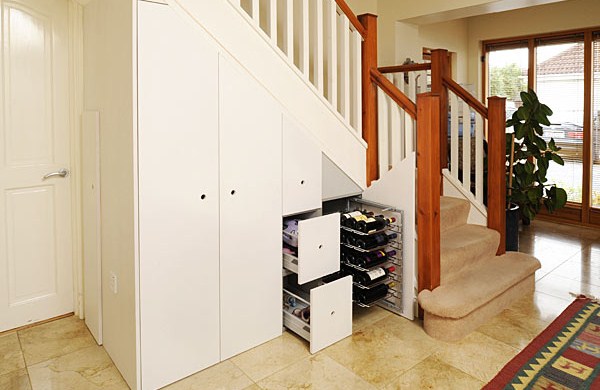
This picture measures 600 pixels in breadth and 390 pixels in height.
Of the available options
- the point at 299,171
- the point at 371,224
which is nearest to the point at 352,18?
the point at 299,171

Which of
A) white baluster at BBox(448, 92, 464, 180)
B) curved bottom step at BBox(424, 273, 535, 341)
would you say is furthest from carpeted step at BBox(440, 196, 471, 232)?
curved bottom step at BBox(424, 273, 535, 341)

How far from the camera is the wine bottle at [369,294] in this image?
9.60 feet

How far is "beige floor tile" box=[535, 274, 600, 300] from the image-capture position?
342 centimetres

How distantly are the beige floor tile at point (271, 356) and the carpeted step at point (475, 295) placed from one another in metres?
0.79

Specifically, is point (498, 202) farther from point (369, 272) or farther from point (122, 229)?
point (122, 229)

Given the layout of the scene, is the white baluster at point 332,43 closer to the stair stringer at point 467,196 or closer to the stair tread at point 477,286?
the stair tread at point 477,286

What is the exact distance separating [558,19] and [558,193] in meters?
2.18

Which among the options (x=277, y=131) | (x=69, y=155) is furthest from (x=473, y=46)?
(x=69, y=155)

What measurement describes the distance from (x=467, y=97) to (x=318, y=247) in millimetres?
2006

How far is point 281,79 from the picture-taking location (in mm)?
2635

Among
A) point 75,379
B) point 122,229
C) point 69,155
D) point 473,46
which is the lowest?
point 75,379

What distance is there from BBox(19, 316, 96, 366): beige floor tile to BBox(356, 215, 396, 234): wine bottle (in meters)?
1.70

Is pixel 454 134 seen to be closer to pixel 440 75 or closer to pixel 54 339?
pixel 440 75

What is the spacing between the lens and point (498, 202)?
3.69m
